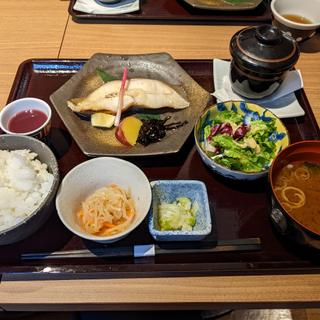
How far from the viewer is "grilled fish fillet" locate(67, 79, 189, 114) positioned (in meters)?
1.45

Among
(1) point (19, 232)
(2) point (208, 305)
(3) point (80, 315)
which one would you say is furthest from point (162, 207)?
Result: (3) point (80, 315)

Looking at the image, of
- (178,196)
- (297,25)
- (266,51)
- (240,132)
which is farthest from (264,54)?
(178,196)

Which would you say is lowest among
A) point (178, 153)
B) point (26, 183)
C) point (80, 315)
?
point (80, 315)

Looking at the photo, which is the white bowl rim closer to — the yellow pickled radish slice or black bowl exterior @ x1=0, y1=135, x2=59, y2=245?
the yellow pickled radish slice

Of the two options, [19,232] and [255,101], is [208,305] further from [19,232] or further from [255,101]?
[255,101]

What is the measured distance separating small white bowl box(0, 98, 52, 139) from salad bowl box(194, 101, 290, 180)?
0.53 meters

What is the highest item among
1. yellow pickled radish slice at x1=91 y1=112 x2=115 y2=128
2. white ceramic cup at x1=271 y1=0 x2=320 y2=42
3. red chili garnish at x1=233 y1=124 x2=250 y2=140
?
white ceramic cup at x1=271 y1=0 x2=320 y2=42

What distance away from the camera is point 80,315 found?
142 cm

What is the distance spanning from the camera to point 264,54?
1359 millimetres

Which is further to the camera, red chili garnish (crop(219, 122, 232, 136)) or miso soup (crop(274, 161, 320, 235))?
red chili garnish (crop(219, 122, 232, 136))

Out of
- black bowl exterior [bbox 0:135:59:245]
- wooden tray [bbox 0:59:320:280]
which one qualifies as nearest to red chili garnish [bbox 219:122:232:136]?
wooden tray [bbox 0:59:320:280]

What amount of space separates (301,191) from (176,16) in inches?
48.4

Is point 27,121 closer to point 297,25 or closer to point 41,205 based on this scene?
point 41,205

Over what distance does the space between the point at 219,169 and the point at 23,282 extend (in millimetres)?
694
